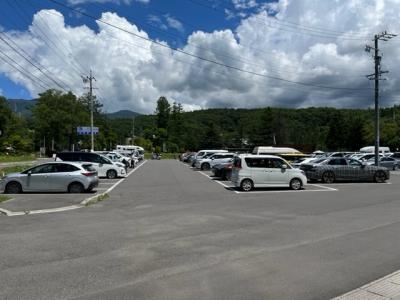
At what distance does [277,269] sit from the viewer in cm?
701

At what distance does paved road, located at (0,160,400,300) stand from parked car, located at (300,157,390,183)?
12.3 m

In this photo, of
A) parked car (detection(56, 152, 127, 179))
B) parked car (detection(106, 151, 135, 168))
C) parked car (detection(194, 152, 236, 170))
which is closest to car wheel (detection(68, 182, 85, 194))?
parked car (detection(56, 152, 127, 179))

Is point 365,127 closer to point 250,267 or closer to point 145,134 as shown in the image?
point 145,134

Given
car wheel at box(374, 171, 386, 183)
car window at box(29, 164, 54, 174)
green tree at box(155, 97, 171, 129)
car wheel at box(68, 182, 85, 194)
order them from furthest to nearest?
green tree at box(155, 97, 171, 129), car wheel at box(374, 171, 386, 183), car window at box(29, 164, 54, 174), car wheel at box(68, 182, 85, 194)

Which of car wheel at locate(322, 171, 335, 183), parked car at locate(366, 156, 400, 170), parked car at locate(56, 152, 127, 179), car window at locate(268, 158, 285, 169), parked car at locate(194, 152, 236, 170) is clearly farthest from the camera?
parked car at locate(366, 156, 400, 170)

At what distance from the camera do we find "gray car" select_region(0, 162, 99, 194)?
19.9m

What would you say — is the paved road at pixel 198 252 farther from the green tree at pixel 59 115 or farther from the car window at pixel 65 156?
the green tree at pixel 59 115

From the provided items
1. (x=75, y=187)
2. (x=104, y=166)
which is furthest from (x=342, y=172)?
(x=75, y=187)

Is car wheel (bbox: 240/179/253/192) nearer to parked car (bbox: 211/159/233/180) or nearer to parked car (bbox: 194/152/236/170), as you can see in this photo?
parked car (bbox: 211/159/233/180)

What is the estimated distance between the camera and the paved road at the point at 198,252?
607 centimetres

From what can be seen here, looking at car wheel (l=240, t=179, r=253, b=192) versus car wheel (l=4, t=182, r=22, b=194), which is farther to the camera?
car wheel (l=240, t=179, r=253, b=192)

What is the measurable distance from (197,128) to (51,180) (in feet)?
433

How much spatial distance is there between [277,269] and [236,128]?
479 feet

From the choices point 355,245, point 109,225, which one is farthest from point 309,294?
point 109,225
